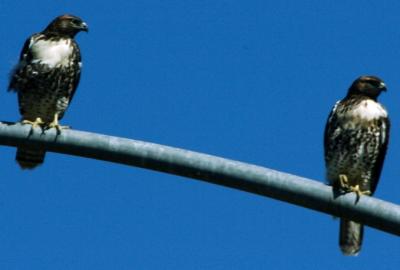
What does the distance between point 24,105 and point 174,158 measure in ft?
14.8

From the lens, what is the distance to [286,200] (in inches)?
179

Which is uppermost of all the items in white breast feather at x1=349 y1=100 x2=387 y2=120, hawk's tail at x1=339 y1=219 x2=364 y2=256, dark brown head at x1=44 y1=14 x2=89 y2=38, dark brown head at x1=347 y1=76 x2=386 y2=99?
dark brown head at x1=44 y1=14 x2=89 y2=38

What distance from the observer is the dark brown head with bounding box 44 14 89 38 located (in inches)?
364

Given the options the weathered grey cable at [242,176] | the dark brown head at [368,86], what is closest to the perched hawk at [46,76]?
the dark brown head at [368,86]

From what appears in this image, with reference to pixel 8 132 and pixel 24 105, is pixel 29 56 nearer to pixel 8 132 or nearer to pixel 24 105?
pixel 24 105

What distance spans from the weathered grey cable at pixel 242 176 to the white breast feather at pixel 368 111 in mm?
3918

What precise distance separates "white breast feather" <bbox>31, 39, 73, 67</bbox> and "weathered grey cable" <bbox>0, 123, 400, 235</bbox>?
13.3ft

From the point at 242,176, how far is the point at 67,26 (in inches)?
200

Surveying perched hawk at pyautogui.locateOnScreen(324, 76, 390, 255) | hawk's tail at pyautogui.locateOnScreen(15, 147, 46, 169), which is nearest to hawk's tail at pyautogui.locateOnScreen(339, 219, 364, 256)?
perched hawk at pyautogui.locateOnScreen(324, 76, 390, 255)

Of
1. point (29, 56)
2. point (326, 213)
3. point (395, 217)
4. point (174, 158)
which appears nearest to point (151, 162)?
point (174, 158)

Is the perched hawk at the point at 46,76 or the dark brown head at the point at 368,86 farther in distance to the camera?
the dark brown head at the point at 368,86

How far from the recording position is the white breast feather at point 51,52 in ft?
28.7

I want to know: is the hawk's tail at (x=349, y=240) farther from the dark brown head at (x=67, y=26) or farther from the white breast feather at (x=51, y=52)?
the dark brown head at (x=67, y=26)

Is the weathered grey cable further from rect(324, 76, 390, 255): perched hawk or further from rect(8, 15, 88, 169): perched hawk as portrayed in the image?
rect(8, 15, 88, 169): perched hawk
